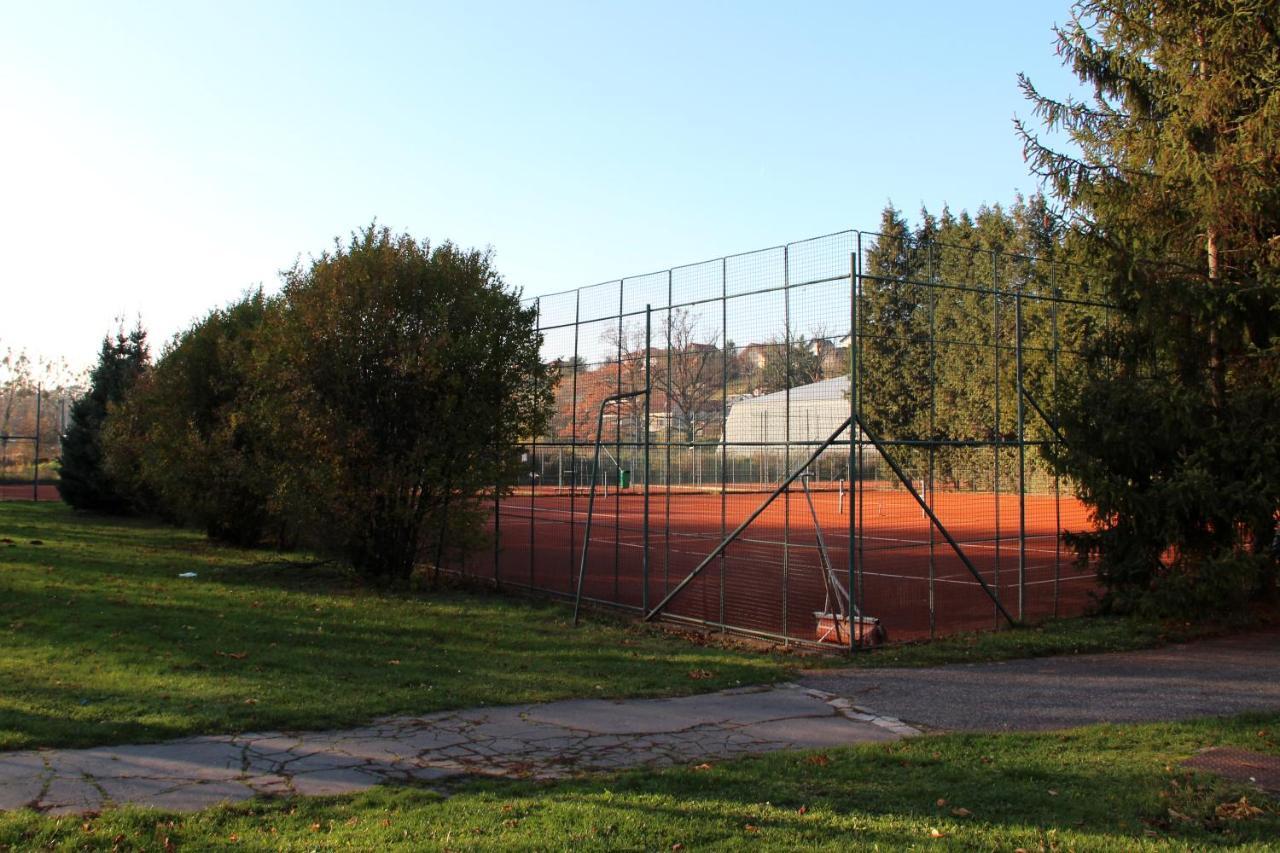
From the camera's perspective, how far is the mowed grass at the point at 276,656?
25.6ft

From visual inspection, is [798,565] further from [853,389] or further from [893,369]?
[853,389]

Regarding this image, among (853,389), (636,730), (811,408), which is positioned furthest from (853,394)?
(636,730)

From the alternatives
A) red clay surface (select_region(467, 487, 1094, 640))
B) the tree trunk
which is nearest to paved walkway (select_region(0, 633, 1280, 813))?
red clay surface (select_region(467, 487, 1094, 640))

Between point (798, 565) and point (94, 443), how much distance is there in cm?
2301

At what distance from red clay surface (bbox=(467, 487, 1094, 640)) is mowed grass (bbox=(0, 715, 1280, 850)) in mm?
4763

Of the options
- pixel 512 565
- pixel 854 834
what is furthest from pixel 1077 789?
pixel 512 565

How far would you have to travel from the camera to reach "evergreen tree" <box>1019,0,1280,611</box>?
12.3 metres

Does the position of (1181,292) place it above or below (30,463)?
above

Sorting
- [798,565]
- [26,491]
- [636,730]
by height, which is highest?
[26,491]

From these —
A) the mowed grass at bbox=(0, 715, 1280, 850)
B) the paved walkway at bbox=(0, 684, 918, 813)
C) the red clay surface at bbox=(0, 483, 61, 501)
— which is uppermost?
the red clay surface at bbox=(0, 483, 61, 501)

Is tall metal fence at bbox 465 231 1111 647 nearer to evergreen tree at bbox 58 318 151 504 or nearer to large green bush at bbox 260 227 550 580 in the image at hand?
large green bush at bbox 260 227 550 580

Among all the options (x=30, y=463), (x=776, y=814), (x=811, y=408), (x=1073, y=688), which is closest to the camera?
(x=776, y=814)

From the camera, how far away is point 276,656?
399 inches

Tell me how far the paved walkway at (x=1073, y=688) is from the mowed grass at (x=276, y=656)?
4.59 feet
